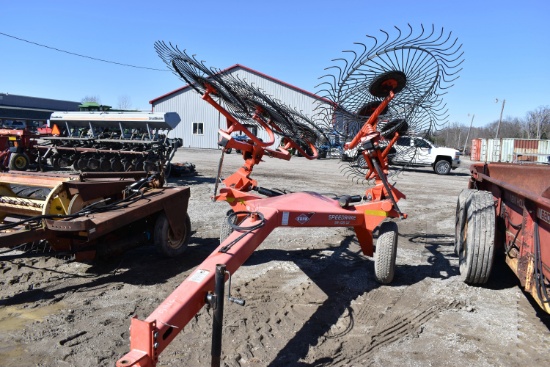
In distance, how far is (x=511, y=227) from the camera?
14.7 ft

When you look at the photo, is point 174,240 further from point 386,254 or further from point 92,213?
point 386,254

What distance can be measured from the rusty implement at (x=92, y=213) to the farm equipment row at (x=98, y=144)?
8.95 metres

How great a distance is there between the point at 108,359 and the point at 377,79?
3.66 metres

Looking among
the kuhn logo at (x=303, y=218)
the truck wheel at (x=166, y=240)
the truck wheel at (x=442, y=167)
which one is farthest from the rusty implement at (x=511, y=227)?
the truck wheel at (x=442, y=167)

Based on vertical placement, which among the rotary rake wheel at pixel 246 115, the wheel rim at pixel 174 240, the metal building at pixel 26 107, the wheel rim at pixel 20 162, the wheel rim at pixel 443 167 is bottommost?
the wheel rim at pixel 174 240

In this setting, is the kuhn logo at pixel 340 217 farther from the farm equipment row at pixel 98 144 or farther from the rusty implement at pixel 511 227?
the farm equipment row at pixel 98 144

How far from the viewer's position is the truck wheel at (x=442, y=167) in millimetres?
21422

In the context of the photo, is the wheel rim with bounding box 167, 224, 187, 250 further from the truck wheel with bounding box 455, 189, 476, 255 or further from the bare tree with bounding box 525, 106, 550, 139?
the bare tree with bounding box 525, 106, 550, 139

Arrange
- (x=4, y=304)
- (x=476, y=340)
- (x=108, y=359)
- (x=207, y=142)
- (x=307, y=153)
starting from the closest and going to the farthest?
(x=108, y=359) < (x=476, y=340) < (x=4, y=304) < (x=307, y=153) < (x=207, y=142)

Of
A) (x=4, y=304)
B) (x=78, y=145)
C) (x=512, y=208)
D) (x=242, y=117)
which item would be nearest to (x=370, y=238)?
(x=512, y=208)

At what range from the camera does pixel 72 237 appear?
470cm

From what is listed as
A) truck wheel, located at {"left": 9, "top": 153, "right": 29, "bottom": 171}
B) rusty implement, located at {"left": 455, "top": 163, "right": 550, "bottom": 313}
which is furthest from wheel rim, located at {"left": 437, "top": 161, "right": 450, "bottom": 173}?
truck wheel, located at {"left": 9, "top": 153, "right": 29, "bottom": 171}

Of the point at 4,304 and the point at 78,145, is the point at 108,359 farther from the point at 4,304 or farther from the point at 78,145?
the point at 78,145

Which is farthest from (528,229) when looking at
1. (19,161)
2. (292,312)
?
(19,161)
